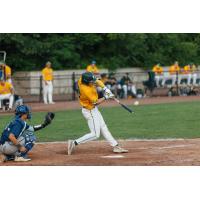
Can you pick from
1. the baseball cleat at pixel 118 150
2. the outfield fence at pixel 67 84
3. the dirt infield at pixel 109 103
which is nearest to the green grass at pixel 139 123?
the dirt infield at pixel 109 103

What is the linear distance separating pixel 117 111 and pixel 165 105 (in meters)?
2.91

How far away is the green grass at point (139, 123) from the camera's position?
57.5ft

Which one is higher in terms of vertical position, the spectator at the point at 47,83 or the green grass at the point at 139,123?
the spectator at the point at 47,83

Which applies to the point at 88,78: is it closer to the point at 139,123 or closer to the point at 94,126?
the point at 94,126

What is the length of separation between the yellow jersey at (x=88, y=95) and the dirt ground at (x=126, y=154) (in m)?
1.08

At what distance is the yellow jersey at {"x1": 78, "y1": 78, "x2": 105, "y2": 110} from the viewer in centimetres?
1400

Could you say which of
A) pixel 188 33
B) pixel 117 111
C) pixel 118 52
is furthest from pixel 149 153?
pixel 188 33

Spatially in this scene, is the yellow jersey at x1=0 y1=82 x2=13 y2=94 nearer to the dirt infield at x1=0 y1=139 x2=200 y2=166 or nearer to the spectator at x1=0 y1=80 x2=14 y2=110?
the spectator at x1=0 y1=80 x2=14 y2=110

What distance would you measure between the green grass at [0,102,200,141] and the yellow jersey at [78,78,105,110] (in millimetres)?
2921

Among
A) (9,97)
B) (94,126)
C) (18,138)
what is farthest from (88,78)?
(9,97)

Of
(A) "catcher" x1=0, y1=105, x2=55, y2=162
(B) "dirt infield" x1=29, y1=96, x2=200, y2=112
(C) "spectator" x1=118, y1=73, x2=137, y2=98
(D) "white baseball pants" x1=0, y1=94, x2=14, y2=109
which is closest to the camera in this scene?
(A) "catcher" x1=0, y1=105, x2=55, y2=162

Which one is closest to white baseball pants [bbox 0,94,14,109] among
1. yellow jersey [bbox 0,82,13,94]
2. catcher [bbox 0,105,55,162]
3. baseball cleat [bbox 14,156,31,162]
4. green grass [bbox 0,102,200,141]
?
yellow jersey [bbox 0,82,13,94]

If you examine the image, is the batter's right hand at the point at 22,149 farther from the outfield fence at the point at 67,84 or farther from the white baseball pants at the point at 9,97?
the outfield fence at the point at 67,84

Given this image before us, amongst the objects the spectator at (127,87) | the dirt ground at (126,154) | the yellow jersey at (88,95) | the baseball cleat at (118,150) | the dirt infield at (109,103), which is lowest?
the dirt ground at (126,154)
